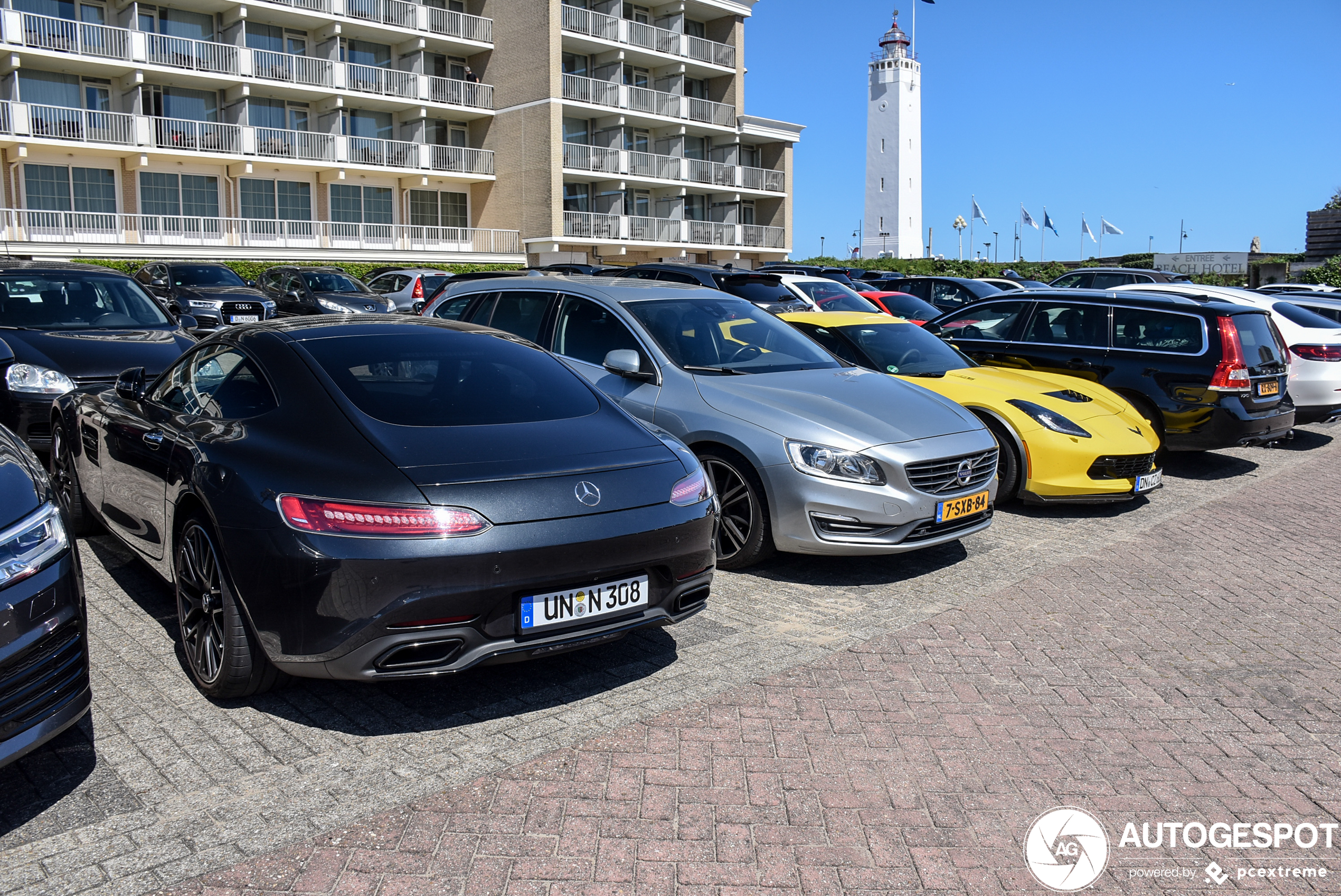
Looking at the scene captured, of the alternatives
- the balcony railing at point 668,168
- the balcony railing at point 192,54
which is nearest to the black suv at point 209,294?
the balcony railing at point 192,54

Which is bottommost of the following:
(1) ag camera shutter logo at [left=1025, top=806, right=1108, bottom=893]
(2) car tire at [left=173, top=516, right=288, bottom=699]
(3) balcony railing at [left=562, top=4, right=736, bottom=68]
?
(1) ag camera shutter logo at [left=1025, top=806, right=1108, bottom=893]

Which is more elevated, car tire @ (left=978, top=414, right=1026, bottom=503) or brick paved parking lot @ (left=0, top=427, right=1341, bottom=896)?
car tire @ (left=978, top=414, right=1026, bottom=503)

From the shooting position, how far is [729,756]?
3816 millimetres

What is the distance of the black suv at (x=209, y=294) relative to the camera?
1934 centimetres

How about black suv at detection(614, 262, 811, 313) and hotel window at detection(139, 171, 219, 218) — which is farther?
hotel window at detection(139, 171, 219, 218)

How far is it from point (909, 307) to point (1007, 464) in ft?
30.7

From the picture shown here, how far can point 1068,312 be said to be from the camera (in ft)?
33.2

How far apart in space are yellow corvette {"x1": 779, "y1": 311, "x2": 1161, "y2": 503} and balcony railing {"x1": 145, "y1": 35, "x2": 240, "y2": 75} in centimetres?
3070

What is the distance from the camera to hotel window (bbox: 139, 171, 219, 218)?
33031 millimetres

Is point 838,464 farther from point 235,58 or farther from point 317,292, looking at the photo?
point 235,58

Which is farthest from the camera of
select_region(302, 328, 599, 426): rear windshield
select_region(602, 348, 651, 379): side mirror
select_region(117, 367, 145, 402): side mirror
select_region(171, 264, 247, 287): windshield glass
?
select_region(171, 264, 247, 287): windshield glass

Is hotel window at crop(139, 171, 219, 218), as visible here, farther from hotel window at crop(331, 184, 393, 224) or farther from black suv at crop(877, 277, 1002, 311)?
black suv at crop(877, 277, 1002, 311)

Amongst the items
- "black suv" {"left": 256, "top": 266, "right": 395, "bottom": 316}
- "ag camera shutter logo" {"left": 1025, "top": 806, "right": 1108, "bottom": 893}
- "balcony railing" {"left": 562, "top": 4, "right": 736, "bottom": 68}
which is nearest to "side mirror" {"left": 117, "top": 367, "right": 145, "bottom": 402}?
"ag camera shutter logo" {"left": 1025, "top": 806, "right": 1108, "bottom": 893}

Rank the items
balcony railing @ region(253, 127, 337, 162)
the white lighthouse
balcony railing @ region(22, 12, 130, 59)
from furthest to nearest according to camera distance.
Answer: the white lighthouse → balcony railing @ region(253, 127, 337, 162) → balcony railing @ region(22, 12, 130, 59)
